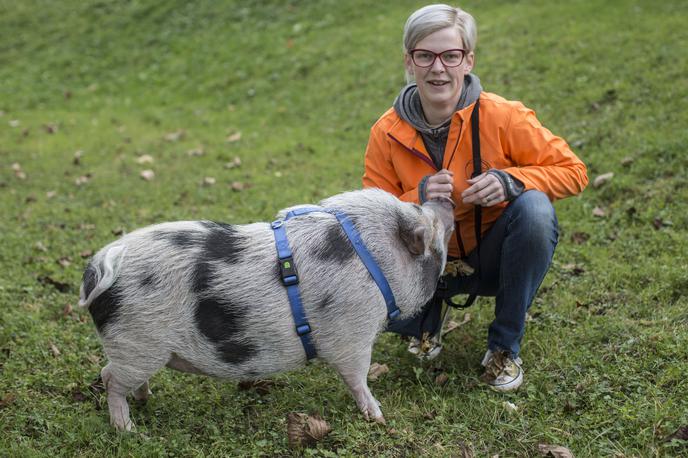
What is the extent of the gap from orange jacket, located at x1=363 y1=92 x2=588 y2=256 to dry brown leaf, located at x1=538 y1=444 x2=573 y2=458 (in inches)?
43.5

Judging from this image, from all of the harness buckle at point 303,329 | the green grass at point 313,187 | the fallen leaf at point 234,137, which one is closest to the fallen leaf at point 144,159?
the green grass at point 313,187

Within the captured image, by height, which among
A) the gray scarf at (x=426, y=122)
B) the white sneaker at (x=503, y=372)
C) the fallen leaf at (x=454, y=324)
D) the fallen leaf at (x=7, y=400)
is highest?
the gray scarf at (x=426, y=122)

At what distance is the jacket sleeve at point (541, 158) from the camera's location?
3.23 m

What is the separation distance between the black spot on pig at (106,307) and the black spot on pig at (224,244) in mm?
406

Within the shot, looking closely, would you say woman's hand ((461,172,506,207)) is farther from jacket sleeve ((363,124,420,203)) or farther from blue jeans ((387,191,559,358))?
jacket sleeve ((363,124,420,203))

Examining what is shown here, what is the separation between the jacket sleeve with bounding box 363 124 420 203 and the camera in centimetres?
355

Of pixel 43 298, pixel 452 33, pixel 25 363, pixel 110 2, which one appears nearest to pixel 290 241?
pixel 452 33

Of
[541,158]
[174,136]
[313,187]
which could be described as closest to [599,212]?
[541,158]

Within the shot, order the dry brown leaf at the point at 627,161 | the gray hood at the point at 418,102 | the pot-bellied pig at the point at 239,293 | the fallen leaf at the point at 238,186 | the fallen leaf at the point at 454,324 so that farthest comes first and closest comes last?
the fallen leaf at the point at 238,186
the dry brown leaf at the point at 627,161
the fallen leaf at the point at 454,324
the gray hood at the point at 418,102
the pot-bellied pig at the point at 239,293

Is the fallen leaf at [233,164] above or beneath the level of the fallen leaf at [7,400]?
beneath

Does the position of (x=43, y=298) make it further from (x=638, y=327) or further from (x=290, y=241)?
(x=638, y=327)

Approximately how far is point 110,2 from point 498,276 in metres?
12.8

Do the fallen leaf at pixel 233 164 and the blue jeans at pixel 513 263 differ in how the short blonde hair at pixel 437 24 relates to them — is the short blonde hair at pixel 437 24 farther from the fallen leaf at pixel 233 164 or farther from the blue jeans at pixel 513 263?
the fallen leaf at pixel 233 164

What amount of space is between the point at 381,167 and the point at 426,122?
0.34 metres
